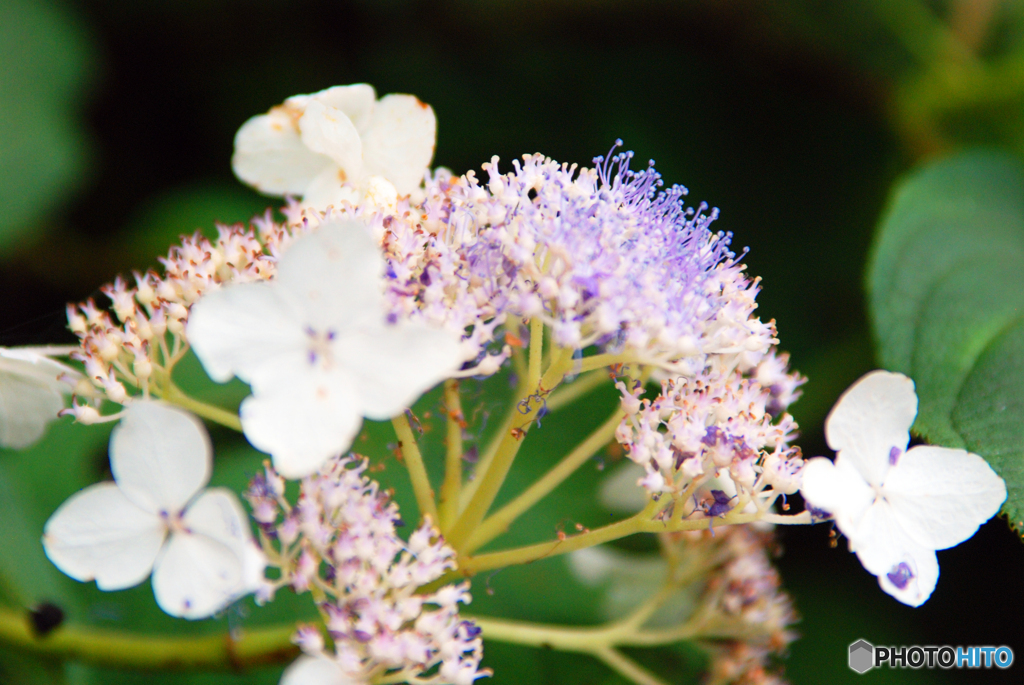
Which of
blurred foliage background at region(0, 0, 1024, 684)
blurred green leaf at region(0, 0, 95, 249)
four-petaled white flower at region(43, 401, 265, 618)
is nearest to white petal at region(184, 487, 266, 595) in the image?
four-petaled white flower at region(43, 401, 265, 618)

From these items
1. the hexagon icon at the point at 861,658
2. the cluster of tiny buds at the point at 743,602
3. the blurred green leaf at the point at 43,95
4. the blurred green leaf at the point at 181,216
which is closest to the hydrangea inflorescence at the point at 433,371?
the cluster of tiny buds at the point at 743,602

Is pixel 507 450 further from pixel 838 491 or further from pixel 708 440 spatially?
pixel 838 491

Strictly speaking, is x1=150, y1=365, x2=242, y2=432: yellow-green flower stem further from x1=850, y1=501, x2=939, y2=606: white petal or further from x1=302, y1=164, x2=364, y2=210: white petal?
x1=850, y1=501, x2=939, y2=606: white petal

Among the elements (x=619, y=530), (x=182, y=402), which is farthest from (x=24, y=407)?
(x=619, y=530)

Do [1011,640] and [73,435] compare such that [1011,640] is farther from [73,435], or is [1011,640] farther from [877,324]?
[73,435]

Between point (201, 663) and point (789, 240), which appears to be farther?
point (789, 240)

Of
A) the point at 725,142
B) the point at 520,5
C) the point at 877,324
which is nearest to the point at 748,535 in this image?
the point at 877,324

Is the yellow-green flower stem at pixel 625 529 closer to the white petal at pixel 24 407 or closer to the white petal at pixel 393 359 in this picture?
the white petal at pixel 393 359
